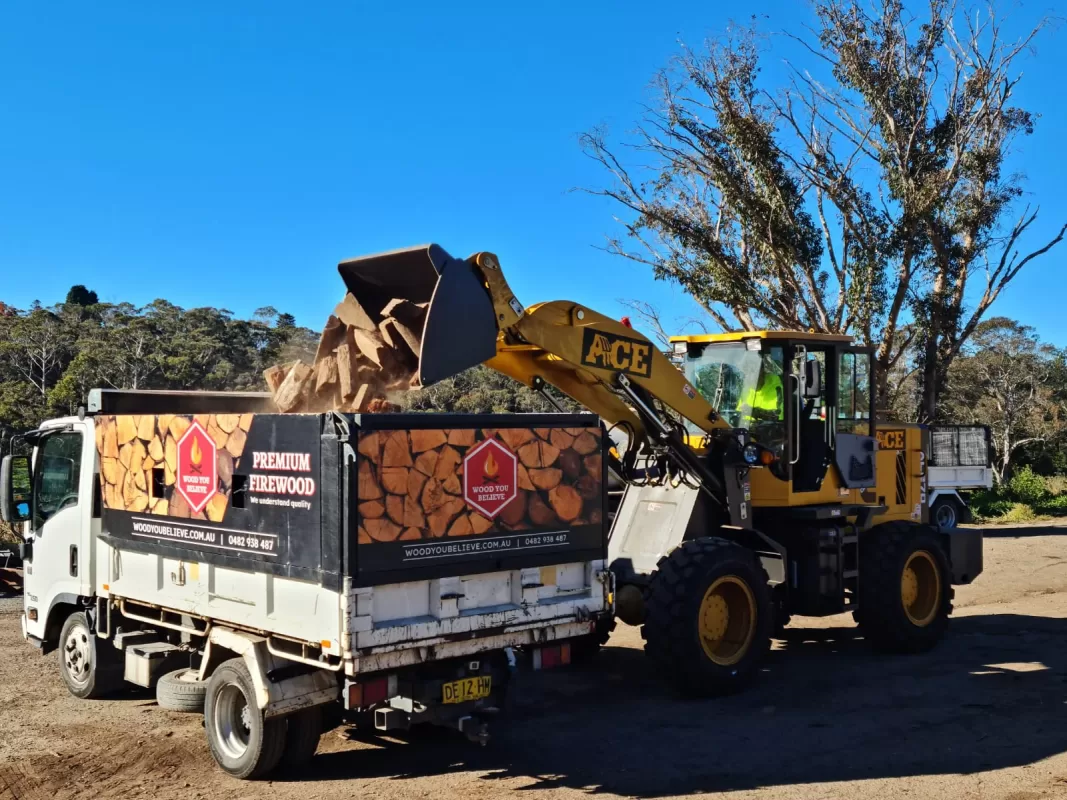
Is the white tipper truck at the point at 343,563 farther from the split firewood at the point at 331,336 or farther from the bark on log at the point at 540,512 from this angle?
the split firewood at the point at 331,336

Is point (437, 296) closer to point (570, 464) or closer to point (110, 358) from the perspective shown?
point (570, 464)

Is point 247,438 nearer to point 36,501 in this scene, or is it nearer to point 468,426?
point 468,426

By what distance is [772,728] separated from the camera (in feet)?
24.8

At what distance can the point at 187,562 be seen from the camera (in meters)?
6.89

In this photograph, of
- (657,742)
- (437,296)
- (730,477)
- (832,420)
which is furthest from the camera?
(832,420)

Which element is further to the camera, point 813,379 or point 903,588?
point 903,588

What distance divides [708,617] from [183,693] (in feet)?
13.4

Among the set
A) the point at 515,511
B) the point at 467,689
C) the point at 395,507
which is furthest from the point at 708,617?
the point at 395,507

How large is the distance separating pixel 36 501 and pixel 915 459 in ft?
28.8

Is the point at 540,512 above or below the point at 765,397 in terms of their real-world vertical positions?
below

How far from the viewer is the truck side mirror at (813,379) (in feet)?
30.6

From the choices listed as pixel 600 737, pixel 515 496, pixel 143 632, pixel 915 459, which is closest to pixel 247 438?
pixel 515 496

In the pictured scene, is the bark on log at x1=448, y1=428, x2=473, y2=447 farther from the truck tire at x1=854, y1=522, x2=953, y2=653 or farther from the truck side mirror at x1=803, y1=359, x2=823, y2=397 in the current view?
the truck tire at x1=854, y1=522, x2=953, y2=653

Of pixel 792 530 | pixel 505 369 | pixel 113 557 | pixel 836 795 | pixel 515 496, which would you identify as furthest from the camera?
pixel 792 530
